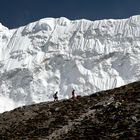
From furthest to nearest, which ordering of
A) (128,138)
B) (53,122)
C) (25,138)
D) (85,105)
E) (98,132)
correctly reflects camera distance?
(85,105) → (53,122) → (25,138) → (98,132) → (128,138)

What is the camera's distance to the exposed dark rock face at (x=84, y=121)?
29.5 meters

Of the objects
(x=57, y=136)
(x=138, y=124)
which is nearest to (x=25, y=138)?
(x=57, y=136)

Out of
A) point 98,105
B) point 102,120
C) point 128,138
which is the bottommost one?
point 128,138

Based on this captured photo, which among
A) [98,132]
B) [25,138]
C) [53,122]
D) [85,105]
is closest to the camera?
[98,132]

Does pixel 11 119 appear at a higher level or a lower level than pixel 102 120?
higher

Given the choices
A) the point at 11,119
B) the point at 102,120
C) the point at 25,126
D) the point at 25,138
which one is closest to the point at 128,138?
the point at 102,120

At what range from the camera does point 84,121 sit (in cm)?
3238

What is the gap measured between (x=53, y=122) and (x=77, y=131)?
3.76 meters

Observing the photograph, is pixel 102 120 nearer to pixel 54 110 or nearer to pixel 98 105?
pixel 98 105

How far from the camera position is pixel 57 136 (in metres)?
31.3

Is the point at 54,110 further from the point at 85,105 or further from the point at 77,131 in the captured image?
the point at 77,131

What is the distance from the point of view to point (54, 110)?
125 feet

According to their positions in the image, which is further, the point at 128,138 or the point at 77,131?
the point at 77,131

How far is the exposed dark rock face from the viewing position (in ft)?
96.9
